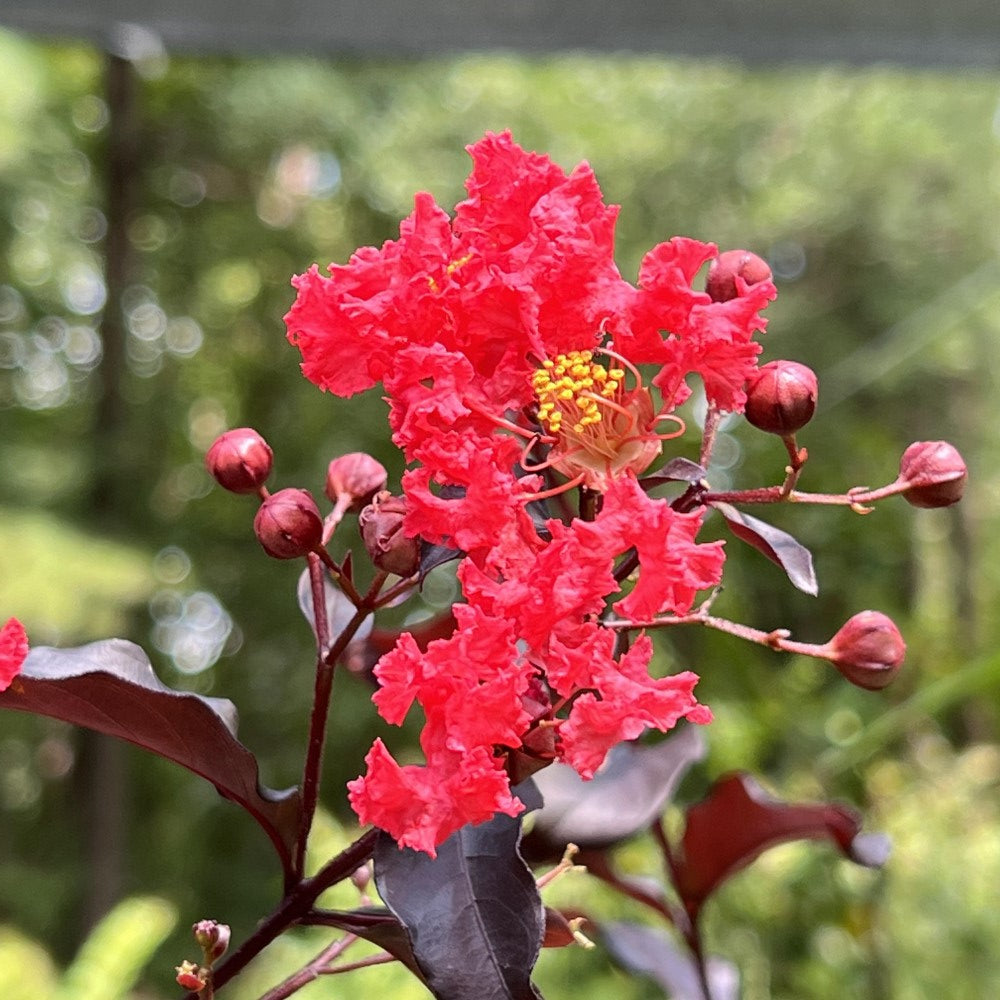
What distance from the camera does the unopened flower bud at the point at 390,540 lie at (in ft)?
1.24

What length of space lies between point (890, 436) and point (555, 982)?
2.09 m

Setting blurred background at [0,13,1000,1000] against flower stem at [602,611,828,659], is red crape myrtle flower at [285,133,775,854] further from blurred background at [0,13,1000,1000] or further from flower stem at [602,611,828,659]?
blurred background at [0,13,1000,1000]

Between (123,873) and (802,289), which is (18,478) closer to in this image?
(123,873)

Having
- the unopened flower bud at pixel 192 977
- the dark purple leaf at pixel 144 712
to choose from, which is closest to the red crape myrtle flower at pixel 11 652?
the dark purple leaf at pixel 144 712

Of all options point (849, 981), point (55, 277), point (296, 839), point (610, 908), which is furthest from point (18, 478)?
point (296, 839)

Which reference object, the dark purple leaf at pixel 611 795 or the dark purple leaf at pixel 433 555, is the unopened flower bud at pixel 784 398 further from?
the dark purple leaf at pixel 611 795

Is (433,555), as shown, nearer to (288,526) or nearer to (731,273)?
(288,526)

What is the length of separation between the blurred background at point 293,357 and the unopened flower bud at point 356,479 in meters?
1.28

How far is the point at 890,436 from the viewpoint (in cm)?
294

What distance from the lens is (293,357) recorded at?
3.51 meters

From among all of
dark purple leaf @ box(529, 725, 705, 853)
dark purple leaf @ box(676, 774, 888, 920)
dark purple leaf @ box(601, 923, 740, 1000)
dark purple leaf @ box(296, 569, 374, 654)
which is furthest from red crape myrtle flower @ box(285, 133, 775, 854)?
dark purple leaf @ box(601, 923, 740, 1000)

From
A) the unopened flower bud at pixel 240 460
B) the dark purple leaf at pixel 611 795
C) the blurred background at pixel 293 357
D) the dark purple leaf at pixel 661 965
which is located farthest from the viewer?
the blurred background at pixel 293 357

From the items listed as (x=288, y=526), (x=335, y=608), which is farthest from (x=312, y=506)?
(x=335, y=608)

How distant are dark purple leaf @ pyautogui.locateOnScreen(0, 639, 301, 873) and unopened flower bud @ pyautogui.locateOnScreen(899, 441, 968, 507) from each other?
25 centimetres
